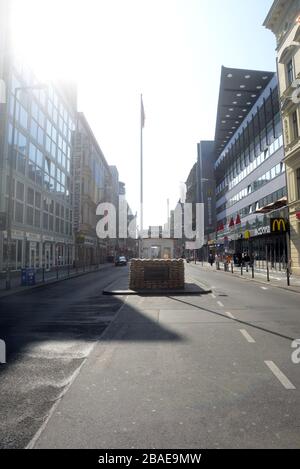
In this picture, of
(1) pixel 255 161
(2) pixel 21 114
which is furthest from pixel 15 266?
(1) pixel 255 161

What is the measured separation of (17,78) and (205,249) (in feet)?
207

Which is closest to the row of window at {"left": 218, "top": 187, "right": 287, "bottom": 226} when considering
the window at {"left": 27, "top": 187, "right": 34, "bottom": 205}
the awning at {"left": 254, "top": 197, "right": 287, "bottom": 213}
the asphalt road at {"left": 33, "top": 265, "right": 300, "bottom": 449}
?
the awning at {"left": 254, "top": 197, "right": 287, "bottom": 213}

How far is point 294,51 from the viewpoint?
28.6 metres

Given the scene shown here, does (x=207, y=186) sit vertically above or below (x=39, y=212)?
above

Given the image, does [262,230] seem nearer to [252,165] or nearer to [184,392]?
[252,165]

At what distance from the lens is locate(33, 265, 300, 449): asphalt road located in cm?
362

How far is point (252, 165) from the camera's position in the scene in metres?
46.1

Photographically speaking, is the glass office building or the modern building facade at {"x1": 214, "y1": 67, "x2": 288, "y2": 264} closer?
the glass office building

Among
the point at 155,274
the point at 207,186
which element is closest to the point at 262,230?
the point at 155,274

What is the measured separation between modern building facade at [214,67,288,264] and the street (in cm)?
2410

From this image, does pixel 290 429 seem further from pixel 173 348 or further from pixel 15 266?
pixel 15 266

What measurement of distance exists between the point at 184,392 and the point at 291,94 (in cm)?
3027

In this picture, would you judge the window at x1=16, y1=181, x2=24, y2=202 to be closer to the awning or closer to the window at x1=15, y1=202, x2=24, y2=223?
the window at x1=15, y1=202, x2=24, y2=223

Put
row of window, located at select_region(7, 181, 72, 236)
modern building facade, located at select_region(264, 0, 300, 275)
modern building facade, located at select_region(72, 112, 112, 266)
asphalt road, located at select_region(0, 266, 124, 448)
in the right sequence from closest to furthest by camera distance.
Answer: asphalt road, located at select_region(0, 266, 124, 448) < modern building facade, located at select_region(264, 0, 300, 275) < row of window, located at select_region(7, 181, 72, 236) < modern building facade, located at select_region(72, 112, 112, 266)
